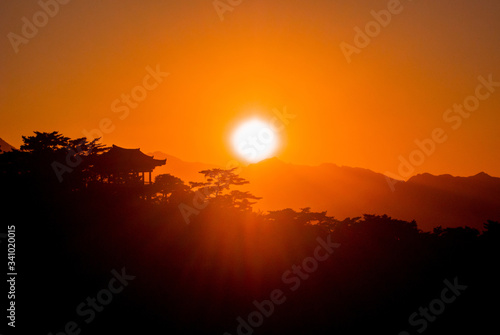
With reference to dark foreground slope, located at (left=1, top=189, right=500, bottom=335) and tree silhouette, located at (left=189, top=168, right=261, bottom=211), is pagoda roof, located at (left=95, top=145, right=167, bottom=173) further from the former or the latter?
tree silhouette, located at (left=189, top=168, right=261, bottom=211)

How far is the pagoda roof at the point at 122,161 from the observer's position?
33344 mm

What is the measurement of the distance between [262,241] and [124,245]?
40.8 ft

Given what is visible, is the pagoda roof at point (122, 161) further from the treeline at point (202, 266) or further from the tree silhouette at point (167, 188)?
the tree silhouette at point (167, 188)

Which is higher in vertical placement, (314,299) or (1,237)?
(1,237)

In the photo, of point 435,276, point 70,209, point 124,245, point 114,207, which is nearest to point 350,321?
point 435,276

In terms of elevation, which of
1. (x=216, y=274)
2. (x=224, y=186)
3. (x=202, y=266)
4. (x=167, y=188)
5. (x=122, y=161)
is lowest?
(x=216, y=274)

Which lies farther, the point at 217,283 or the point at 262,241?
the point at 262,241

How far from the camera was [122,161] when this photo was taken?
33.9 metres

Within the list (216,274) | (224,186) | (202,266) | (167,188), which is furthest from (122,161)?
(224,186)

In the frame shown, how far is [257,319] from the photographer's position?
28.7 m

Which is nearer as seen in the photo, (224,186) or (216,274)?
(216,274)

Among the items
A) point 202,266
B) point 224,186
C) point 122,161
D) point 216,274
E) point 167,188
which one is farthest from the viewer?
point 224,186

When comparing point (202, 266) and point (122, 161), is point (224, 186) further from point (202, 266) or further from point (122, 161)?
point (202, 266)

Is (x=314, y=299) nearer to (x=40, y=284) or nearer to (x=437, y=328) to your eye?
(x=437, y=328)
